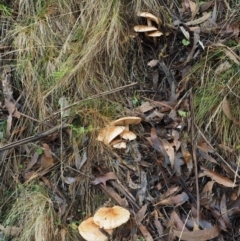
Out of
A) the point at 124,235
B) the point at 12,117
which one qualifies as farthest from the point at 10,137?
the point at 124,235

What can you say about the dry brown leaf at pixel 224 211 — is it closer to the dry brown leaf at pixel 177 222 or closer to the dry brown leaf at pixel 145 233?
the dry brown leaf at pixel 177 222

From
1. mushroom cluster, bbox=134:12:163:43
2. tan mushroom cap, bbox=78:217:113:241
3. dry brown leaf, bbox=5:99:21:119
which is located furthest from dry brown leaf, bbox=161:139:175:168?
dry brown leaf, bbox=5:99:21:119

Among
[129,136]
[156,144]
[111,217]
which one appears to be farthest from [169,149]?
[111,217]

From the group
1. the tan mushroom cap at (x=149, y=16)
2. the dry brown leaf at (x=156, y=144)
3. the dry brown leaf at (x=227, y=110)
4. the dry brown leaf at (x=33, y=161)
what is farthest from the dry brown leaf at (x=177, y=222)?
the tan mushroom cap at (x=149, y=16)

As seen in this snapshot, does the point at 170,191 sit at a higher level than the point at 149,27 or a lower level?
lower

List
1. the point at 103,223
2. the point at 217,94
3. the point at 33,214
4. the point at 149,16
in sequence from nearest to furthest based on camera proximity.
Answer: the point at 103,223 < the point at 33,214 < the point at 217,94 < the point at 149,16

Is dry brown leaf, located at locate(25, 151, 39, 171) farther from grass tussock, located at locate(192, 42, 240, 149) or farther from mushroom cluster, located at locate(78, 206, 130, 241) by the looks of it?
grass tussock, located at locate(192, 42, 240, 149)

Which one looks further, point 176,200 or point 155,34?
point 155,34

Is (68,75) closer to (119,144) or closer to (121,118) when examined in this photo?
(121,118)
